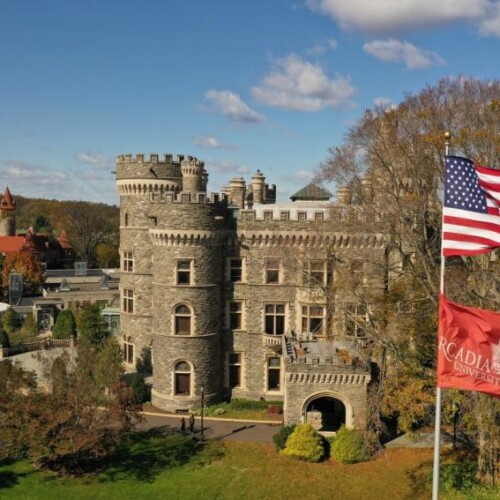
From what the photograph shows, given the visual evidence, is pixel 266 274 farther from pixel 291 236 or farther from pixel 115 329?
pixel 115 329

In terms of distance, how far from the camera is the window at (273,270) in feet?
101

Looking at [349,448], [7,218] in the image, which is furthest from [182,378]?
[7,218]

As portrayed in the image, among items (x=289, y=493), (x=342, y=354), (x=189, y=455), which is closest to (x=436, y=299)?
(x=342, y=354)

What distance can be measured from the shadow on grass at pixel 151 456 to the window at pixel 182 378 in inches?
136

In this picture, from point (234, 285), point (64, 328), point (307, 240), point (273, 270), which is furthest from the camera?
point (64, 328)

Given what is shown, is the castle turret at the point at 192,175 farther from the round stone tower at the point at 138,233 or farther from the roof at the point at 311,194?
the roof at the point at 311,194

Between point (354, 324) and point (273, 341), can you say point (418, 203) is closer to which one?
point (354, 324)

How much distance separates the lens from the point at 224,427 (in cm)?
2792

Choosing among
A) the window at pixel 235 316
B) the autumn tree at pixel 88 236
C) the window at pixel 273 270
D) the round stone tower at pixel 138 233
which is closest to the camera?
the window at pixel 273 270

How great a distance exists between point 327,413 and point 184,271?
1133cm

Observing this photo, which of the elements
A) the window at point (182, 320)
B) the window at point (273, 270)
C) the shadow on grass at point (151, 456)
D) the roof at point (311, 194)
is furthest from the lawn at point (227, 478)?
the roof at point (311, 194)

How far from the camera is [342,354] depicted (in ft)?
84.7

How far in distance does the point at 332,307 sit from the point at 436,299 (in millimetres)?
7345

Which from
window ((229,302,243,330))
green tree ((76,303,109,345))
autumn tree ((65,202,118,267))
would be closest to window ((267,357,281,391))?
window ((229,302,243,330))
